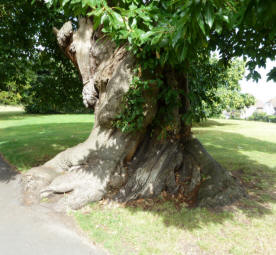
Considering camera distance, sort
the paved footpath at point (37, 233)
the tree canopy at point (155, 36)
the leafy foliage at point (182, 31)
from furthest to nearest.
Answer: the paved footpath at point (37, 233)
the tree canopy at point (155, 36)
the leafy foliage at point (182, 31)

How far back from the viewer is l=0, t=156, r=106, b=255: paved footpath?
3123mm

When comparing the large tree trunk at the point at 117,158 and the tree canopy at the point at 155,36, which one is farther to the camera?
the large tree trunk at the point at 117,158

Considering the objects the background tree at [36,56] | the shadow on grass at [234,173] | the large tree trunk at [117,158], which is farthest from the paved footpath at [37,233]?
the background tree at [36,56]

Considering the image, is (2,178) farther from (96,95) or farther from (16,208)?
(96,95)

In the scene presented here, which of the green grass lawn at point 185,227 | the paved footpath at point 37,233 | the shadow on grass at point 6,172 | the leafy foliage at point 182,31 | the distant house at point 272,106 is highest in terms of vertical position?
the distant house at point 272,106

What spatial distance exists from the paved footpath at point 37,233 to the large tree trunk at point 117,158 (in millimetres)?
Answer: 357

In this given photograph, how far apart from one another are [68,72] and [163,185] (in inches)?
235

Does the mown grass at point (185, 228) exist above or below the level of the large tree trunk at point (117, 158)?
below

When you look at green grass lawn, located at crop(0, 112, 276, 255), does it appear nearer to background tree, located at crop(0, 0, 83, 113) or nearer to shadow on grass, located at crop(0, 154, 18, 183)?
shadow on grass, located at crop(0, 154, 18, 183)

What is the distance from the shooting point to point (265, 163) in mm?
7703

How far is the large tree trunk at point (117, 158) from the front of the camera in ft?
14.4

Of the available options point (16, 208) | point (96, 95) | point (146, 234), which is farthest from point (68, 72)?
point (146, 234)

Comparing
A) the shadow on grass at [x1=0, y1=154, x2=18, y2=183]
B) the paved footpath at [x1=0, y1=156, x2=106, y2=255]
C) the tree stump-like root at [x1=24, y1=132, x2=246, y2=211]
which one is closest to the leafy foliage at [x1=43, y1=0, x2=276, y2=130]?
the tree stump-like root at [x1=24, y1=132, x2=246, y2=211]

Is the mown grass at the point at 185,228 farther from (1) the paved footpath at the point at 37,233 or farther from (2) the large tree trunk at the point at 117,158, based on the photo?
(2) the large tree trunk at the point at 117,158
